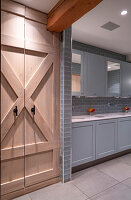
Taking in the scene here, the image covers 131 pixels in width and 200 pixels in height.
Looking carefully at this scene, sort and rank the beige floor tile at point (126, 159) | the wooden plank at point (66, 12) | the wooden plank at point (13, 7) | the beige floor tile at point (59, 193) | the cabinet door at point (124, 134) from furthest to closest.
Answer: the cabinet door at point (124, 134)
the beige floor tile at point (126, 159)
the beige floor tile at point (59, 193)
the wooden plank at point (13, 7)
the wooden plank at point (66, 12)

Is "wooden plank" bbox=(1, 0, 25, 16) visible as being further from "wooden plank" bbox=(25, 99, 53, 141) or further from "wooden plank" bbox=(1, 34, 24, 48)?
"wooden plank" bbox=(25, 99, 53, 141)

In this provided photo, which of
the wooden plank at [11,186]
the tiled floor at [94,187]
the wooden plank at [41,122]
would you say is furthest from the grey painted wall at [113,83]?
the wooden plank at [11,186]

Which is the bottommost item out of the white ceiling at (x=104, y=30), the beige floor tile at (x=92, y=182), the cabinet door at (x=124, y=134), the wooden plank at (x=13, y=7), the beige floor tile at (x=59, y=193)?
the beige floor tile at (x=92, y=182)

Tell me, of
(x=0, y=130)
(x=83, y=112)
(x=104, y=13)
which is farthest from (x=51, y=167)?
(x=104, y=13)

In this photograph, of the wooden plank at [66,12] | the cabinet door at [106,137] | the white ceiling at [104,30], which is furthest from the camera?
the cabinet door at [106,137]

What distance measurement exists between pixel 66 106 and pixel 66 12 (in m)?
1.26

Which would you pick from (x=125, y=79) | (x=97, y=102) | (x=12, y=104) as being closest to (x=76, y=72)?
(x=97, y=102)

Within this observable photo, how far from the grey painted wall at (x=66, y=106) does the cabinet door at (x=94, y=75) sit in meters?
0.90

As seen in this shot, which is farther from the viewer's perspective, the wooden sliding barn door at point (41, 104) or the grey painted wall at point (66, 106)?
the grey painted wall at point (66, 106)

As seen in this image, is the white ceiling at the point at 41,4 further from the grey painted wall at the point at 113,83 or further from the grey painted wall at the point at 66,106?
the grey painted wall at the point at 113,83

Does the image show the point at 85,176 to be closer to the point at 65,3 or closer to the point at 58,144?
the point at 58,144

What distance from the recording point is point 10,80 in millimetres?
1767

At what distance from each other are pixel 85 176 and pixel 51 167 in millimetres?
688

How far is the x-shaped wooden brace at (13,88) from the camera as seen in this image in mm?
1726
